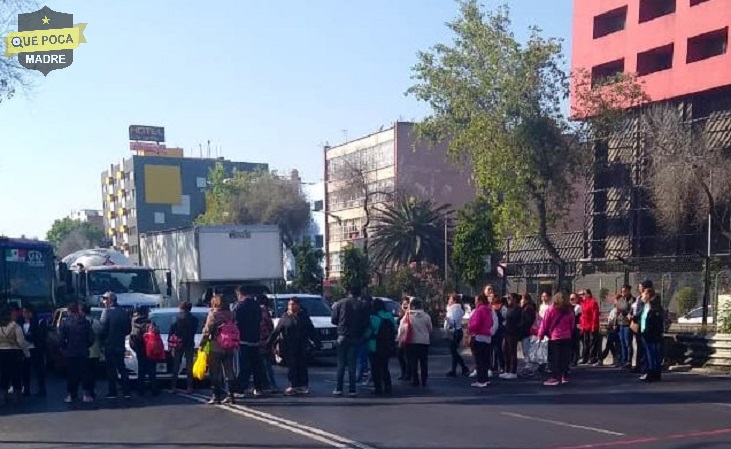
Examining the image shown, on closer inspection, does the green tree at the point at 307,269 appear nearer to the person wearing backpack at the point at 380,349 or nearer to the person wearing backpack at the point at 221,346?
the person wearing backpack at the point at 380,349

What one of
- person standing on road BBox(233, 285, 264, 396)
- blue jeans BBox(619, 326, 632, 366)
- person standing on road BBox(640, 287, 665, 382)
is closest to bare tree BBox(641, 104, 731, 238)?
blue jeans BBox(619, 326, 632, 366)

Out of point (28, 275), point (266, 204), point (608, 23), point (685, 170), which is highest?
point (608, 23)

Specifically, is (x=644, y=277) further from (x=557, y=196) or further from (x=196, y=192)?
(x=196, y=192)

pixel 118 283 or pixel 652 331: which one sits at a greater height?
pixel 118 283

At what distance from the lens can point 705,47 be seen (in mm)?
41938

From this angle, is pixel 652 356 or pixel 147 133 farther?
pixel 147 133

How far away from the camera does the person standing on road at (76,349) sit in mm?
15352

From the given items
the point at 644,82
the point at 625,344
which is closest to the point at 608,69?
the point at 644,82

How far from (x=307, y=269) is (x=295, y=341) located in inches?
1089

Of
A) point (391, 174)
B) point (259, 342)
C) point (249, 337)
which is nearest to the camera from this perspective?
point (249, 337)

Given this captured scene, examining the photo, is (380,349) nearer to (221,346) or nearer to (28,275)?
(221,346)

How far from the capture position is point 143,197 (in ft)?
345

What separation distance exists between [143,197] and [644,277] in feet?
264

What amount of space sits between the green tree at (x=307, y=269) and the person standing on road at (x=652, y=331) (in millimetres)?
25354
